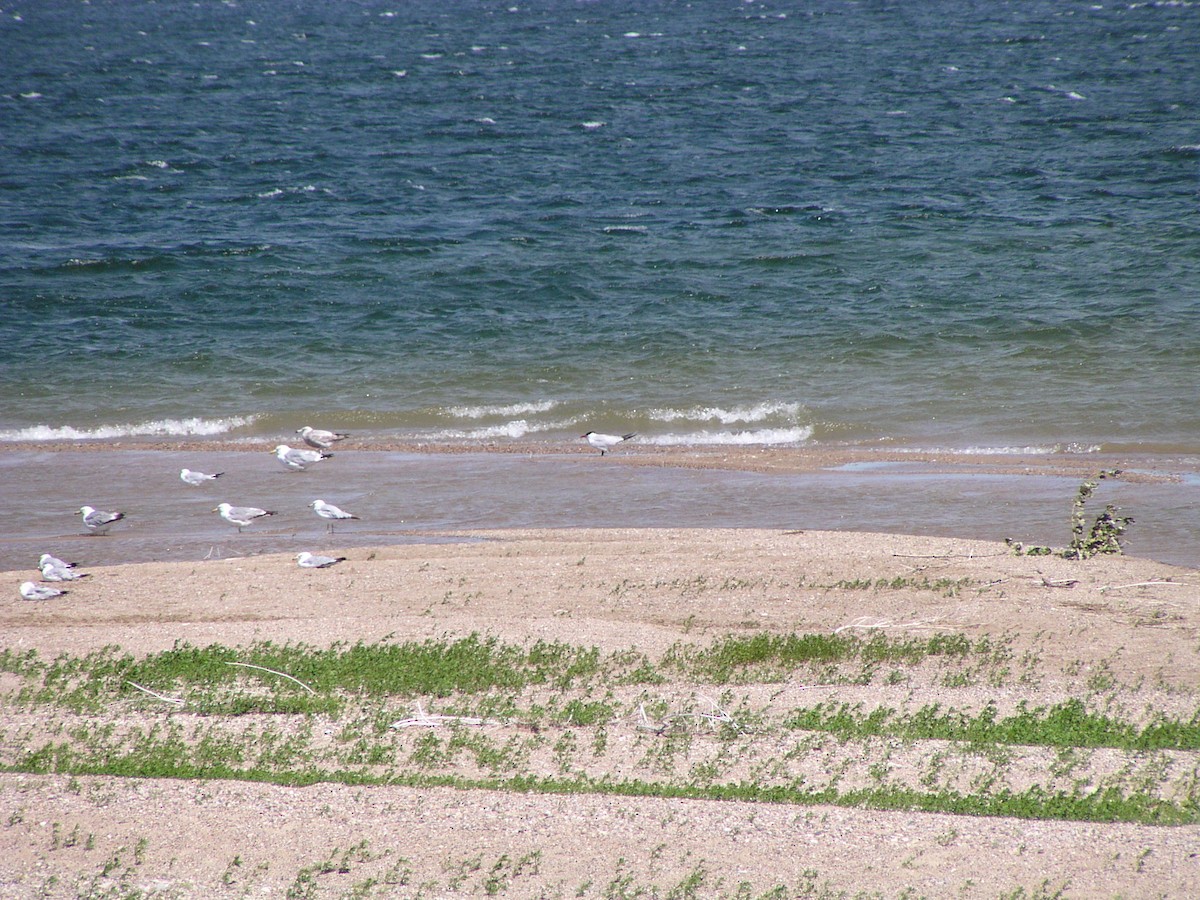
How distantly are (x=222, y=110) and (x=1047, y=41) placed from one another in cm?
3747

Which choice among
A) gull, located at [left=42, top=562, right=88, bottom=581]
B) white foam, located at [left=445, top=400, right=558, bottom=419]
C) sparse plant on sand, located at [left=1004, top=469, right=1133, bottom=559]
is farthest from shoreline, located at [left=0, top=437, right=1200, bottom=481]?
gull, located at [left=42, top=562, right=88, bottom=581]

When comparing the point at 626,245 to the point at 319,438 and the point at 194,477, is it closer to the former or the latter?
the point at 319,438

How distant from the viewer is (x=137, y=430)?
21.0 metres

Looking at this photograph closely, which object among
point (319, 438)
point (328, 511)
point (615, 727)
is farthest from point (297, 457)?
point (615, 727)

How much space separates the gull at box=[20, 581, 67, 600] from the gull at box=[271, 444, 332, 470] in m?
5.74

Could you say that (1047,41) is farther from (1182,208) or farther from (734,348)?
(734,348)

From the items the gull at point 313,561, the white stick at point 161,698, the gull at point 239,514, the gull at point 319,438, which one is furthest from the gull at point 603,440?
the white stick at point 161,698

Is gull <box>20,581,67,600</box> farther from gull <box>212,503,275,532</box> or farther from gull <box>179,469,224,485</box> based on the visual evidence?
gull <box>179,469,224,485</box>

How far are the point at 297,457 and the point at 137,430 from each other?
5610 mm

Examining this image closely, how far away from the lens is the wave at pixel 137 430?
818 inches

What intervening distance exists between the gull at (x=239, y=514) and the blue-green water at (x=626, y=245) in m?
5.92

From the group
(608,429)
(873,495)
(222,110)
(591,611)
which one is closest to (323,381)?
(608,429)

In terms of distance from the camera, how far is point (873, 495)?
596 inches

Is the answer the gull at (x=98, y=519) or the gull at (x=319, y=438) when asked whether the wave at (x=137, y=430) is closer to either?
the gull at (x=319, y=438)
